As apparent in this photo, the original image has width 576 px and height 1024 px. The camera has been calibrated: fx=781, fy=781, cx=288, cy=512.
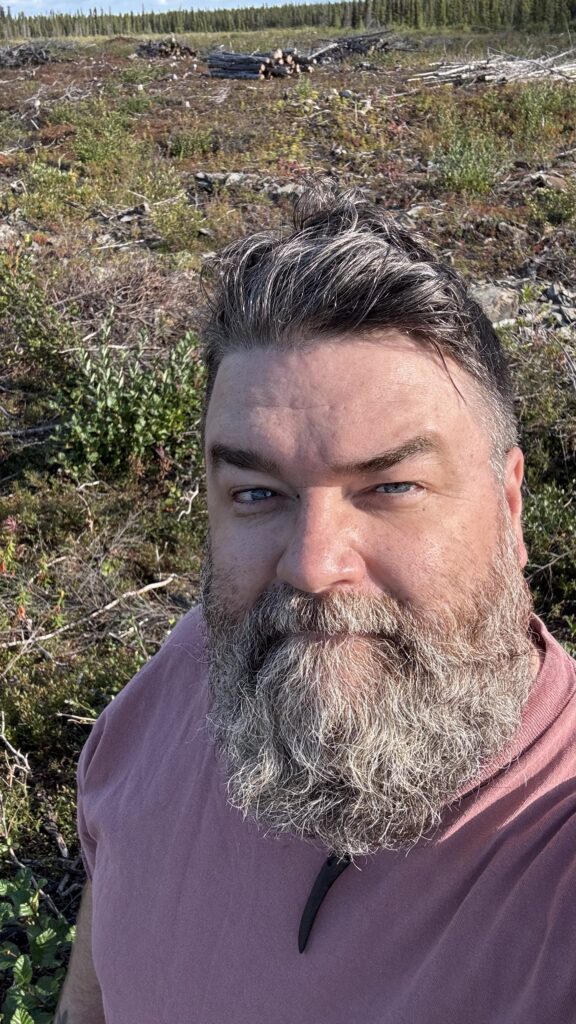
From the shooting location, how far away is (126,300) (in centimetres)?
680

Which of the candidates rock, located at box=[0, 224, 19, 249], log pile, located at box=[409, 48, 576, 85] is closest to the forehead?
rock, located at box=[0, 224, 19, 249]

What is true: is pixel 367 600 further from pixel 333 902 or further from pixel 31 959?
pixel 31 959

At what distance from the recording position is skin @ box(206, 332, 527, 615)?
1.35m

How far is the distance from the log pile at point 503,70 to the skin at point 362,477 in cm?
1387

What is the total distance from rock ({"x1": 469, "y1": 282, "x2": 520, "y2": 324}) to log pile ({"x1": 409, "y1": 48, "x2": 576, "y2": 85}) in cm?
856

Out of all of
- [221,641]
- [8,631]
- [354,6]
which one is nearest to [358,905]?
[221,641]

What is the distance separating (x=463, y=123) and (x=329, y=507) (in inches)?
473

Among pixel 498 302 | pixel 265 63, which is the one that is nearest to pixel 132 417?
pixel 498 302

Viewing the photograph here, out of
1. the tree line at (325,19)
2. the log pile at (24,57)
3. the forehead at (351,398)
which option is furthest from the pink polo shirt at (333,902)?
the tree line at (325,19)

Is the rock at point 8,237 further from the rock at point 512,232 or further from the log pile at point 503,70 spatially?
the log pile at point 503,70

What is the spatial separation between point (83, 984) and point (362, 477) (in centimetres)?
146

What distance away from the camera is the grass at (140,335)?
3.89 m

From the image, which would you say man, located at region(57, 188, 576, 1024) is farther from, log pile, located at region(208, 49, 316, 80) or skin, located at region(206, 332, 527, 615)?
log pile, located at region(208, 49, 316, 80)

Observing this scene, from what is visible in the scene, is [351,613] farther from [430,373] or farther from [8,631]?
[8,631]
